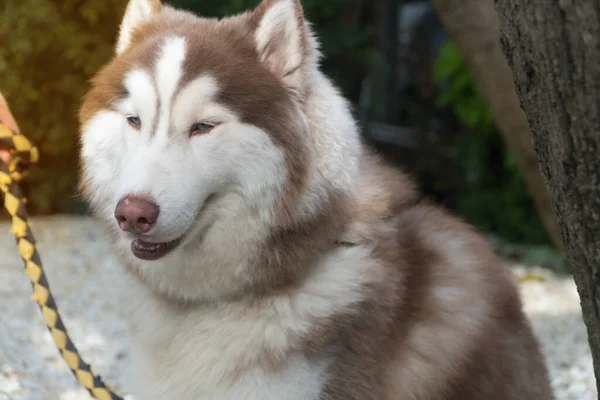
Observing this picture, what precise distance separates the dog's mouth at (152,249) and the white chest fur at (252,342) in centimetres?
29

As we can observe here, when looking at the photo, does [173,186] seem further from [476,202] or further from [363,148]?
[476,202]

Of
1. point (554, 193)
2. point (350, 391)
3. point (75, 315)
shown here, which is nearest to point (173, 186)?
point (350, 391)

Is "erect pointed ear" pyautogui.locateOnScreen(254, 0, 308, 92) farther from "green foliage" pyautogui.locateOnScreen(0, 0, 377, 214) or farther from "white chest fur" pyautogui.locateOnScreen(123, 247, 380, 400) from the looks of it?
"green foliage" pyautogui.locateOnScreen(0, 0, 377, 214)

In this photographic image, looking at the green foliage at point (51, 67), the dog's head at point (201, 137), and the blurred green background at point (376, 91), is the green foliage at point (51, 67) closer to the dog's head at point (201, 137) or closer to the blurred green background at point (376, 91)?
the blurred green background at point (376, 91)

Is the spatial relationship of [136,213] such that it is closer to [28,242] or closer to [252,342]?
[252,342]

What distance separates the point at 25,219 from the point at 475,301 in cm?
160

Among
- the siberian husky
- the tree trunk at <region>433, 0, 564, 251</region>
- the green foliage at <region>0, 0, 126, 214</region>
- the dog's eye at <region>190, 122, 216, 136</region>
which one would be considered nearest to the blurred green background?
the green foliage at <region>0, 0, 126, 214</region>

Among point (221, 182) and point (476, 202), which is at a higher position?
point (221, 182)

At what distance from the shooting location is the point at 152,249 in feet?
→ 7.53

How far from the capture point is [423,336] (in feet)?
8.31

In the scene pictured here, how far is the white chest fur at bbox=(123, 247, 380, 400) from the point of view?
7.64ft

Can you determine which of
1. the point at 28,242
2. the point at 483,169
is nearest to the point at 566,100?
the point at 28,242

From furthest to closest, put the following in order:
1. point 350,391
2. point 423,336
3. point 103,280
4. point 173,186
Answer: point 103,280 → point 423,336 → point 350,391 → point 173,186

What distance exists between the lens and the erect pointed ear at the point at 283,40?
239 centimetres
